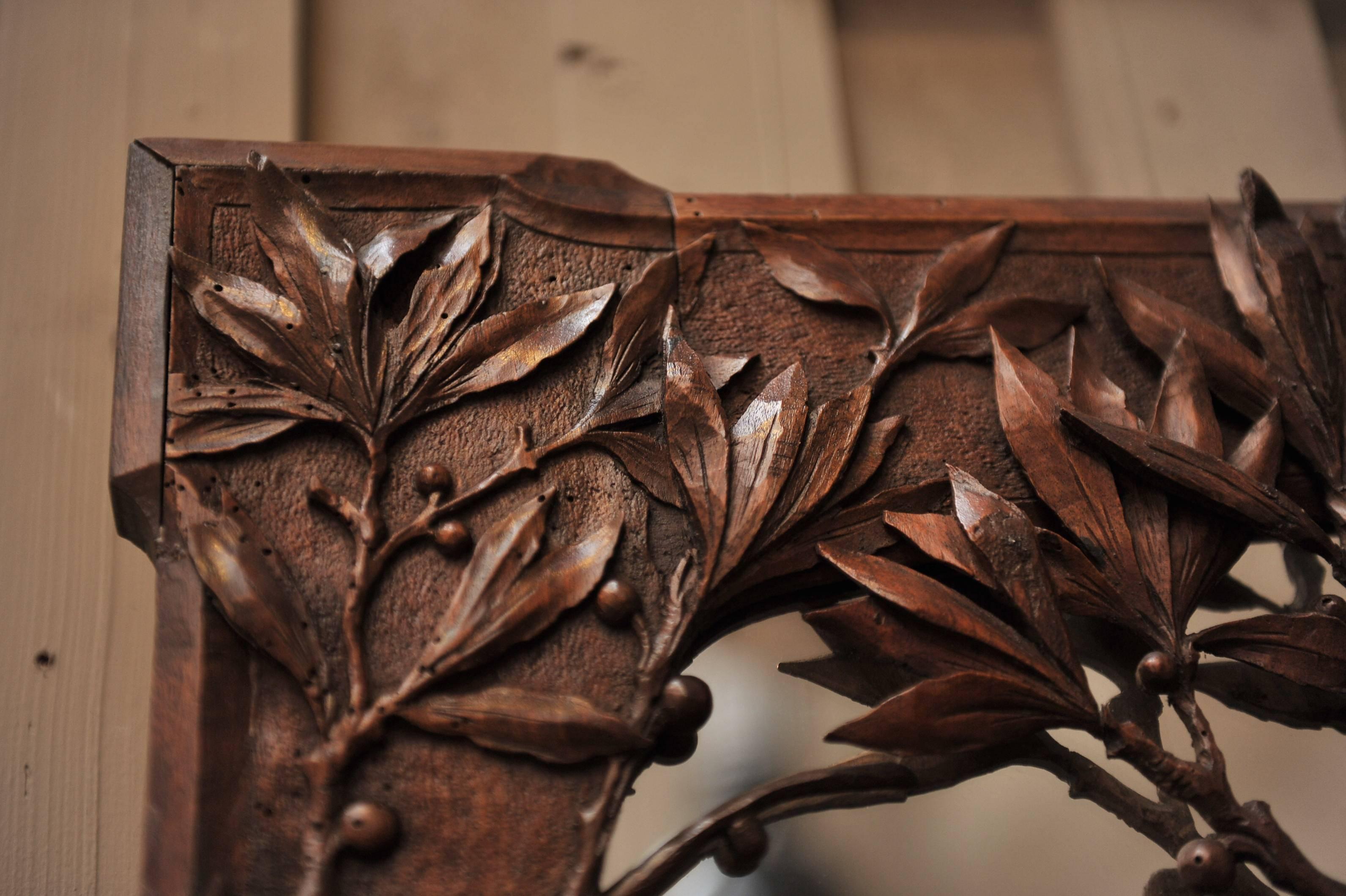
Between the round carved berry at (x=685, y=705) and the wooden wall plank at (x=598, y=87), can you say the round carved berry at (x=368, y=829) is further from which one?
the wooden wall plank at (x=598, y=87)

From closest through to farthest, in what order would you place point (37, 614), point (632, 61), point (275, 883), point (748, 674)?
point (275, 883) < point (748, 674) < point (37, 614) < point (632, 61)

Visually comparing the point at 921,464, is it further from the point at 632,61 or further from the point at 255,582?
the point at 632,61

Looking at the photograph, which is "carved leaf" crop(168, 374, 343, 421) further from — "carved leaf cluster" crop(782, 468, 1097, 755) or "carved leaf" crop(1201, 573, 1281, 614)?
"carved leaf" crop(1201, 573, 1281, 614)

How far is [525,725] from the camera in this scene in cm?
47

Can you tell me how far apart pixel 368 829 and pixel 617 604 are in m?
0.15

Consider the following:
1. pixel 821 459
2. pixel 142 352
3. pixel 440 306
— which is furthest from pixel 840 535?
pixel 142 352

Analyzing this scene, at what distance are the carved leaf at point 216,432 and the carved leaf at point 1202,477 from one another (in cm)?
43

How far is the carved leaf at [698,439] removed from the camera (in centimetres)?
52

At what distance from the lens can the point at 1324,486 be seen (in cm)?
61

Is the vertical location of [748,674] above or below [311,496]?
below

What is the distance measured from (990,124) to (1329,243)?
37cm

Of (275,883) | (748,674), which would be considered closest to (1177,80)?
(748,674)

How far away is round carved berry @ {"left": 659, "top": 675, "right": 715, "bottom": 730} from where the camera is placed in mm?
493

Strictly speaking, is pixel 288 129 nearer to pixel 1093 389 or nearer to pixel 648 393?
pixel 648 393
